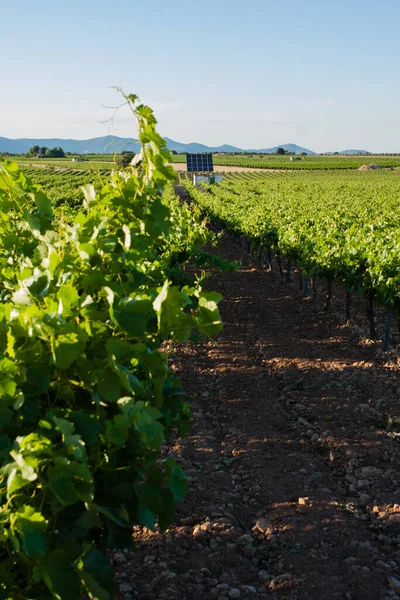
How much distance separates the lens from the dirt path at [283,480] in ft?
14.4

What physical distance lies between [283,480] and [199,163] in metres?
63.7

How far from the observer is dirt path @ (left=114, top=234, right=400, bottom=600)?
438cm

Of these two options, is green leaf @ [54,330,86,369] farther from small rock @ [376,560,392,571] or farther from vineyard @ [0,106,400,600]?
small rock @ [376,560,392,571]

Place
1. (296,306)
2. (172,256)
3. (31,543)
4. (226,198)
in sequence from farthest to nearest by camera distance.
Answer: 1. (226,198)
2. (296,306)
3. (172,256)
4. (31,543)

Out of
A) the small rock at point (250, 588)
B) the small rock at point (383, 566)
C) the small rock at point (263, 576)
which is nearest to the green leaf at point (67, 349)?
the small rock at point (250, 588)

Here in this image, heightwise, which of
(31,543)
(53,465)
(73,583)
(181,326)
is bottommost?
(73,583)

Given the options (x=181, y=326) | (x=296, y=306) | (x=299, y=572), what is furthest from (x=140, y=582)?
(x=296, y=306)

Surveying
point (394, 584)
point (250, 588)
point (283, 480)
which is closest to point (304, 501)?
point (283, 480)

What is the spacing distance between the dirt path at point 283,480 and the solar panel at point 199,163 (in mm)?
57599

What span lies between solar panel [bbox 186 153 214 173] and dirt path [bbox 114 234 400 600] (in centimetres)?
5760

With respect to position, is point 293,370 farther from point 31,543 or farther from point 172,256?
point 31,543

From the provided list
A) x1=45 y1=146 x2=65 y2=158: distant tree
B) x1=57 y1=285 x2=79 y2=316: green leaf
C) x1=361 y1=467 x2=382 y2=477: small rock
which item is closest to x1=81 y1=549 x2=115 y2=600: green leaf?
x1=57 y1=285 x2=79 y2=316: green leaf

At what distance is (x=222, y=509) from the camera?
530 centimetres

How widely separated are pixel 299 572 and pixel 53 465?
10.0 ft
